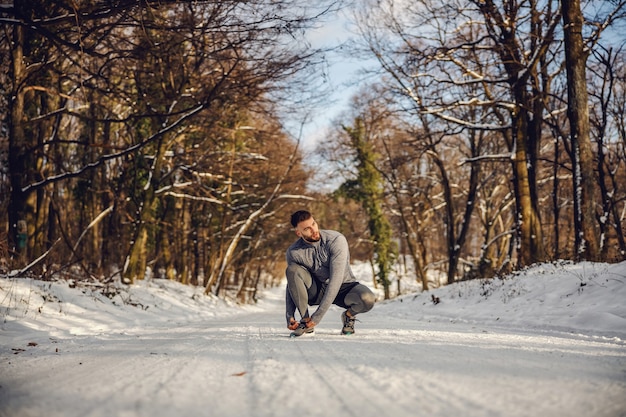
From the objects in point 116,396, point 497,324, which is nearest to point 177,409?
point 116,396

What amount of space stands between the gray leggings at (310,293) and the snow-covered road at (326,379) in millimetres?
626

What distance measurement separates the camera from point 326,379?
2436 millimetres

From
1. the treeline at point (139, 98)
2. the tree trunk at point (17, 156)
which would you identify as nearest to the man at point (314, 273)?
A: the treeline at point (139, 98)

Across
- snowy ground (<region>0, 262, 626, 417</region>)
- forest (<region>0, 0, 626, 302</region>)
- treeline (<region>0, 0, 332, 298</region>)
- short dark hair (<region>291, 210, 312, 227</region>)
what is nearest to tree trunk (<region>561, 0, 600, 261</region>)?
forest (<region>0, 0, 626, 302</region>)

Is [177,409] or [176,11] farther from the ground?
[176,11]

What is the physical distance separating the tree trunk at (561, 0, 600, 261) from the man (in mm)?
6308

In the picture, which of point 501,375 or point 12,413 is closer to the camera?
point 12,413

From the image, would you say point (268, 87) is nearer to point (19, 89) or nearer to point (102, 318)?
point (19, 89)

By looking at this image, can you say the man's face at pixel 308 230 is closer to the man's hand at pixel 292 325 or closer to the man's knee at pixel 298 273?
the man's knee at pixel 298 273

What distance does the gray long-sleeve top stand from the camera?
14.7 feet

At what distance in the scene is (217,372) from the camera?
106 inches

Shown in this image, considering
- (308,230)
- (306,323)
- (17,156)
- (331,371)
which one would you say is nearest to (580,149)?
(308,230)

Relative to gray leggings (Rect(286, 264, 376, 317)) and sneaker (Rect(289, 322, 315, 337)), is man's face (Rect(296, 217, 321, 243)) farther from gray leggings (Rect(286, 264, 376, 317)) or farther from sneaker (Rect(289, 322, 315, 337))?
sneaker (Rect(289, 322, 315, 337))

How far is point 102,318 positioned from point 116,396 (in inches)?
222
